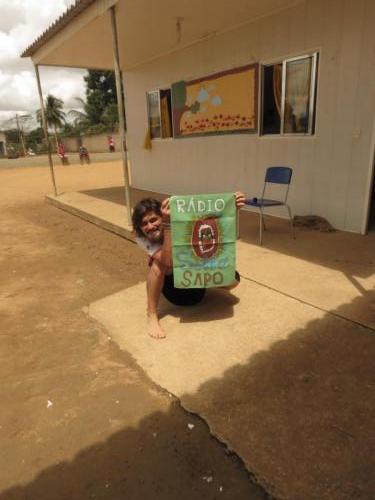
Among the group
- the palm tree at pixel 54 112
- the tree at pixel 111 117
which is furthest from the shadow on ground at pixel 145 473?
Result: the palm tree at pixel 54 112

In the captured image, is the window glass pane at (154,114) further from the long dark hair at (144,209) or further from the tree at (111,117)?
the tree at (111,117)

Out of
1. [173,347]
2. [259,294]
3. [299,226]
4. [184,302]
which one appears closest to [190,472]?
[173,347]

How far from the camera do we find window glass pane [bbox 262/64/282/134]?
576cm

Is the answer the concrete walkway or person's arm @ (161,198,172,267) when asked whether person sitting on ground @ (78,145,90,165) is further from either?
person's arm @ (161,198,172,267)

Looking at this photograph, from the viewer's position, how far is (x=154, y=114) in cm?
895

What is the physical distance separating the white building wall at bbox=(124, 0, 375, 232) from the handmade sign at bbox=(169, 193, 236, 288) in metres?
2.99

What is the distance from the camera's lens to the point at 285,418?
1.95 m

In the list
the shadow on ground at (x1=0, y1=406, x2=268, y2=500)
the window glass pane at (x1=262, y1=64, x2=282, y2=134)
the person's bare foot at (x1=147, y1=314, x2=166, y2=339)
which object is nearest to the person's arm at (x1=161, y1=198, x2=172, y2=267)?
the person's bare foot at (x1=147, y1=314, x2=166, y2=339)

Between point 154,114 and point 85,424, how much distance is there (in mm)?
8124

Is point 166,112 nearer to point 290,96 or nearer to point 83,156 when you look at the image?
point 290,96

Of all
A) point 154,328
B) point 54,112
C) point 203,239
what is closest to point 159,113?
point 203,239

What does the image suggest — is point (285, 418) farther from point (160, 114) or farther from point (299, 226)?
point (160, 114)

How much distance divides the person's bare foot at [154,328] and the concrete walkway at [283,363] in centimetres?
5

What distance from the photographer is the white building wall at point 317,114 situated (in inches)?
183
